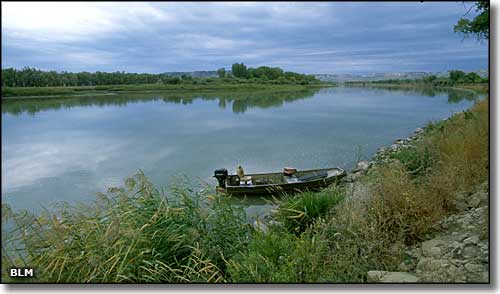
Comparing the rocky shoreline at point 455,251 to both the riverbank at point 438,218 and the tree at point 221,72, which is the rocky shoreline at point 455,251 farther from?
the tree at point 221,72

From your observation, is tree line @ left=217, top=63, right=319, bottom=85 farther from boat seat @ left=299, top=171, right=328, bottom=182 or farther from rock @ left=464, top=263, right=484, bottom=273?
boat seat @ left=299, top=171, right=328, bottom=182

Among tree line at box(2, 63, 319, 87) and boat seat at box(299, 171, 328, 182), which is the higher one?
tree line at box(2, 63, 319, 87)

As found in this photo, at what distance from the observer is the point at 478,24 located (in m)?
1.98

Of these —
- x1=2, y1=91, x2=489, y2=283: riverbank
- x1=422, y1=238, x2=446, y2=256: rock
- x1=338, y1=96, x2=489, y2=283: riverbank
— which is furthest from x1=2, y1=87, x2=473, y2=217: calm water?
x1=422, y1=238, x2=446, y2=256: rock

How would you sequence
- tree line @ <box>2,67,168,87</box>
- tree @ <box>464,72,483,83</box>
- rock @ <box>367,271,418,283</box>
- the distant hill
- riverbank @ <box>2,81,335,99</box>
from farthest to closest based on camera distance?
1. riverbank @ <box>2,81,335,99</box>
2. the distant hill
3. tree line @ <box>2,67,168,87</box>
4. tree @ <box>464,72,483,83</box>
5. rock @ <box>367,271,418,283</box>

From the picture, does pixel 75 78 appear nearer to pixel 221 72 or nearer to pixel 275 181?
pixel 221 72

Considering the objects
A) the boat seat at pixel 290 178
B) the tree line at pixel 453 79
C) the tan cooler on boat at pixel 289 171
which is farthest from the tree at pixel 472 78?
the tan cooler on boat at pixel 289 171

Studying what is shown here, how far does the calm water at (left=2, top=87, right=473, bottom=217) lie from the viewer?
10.7 ft

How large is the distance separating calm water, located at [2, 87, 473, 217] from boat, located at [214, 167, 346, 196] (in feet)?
1.37

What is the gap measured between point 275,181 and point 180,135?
3.72 m

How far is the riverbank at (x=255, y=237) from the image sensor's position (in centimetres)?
168

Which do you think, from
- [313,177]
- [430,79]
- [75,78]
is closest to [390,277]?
[430,79]

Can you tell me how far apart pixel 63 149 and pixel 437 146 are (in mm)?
4021

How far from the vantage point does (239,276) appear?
1652mm
